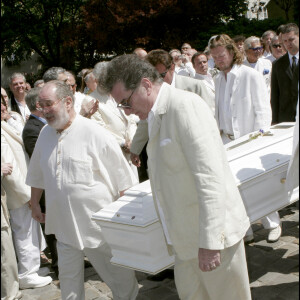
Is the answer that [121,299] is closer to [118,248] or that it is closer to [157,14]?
[118,248]

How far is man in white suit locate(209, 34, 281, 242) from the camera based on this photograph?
524 cm

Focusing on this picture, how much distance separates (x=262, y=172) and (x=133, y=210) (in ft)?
3.85

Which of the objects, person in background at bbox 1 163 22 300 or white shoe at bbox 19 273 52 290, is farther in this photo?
white shoe at bbox 19 273 52 290

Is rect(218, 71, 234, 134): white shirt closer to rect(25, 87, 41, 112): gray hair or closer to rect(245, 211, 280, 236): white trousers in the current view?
rect(245, 211, 280, 236): white trousers

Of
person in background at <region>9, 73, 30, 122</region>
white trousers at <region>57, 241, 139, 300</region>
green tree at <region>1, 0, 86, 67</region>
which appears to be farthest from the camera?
green tree at <region>1, 0, 86, 67</region>

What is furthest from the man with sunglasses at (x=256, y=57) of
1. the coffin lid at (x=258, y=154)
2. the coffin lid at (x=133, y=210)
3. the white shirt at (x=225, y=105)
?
the coffin lid at (x=133, y=210)

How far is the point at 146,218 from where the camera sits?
329cm

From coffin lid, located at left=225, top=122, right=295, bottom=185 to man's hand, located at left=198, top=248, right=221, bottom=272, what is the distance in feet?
4.29

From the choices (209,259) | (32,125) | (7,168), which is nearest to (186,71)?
(32,125)

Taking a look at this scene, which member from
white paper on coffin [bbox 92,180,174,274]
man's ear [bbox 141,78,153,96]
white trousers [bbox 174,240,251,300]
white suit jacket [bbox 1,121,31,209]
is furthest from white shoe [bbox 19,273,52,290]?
man's ear [bbox 141,78,153,96]

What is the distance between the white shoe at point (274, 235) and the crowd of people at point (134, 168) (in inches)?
0.4

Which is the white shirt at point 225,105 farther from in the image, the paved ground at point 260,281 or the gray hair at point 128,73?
Answer: the gray hair at point 128,73

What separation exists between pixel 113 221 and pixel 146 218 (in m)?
0.26

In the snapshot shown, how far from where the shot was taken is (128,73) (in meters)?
2.75
